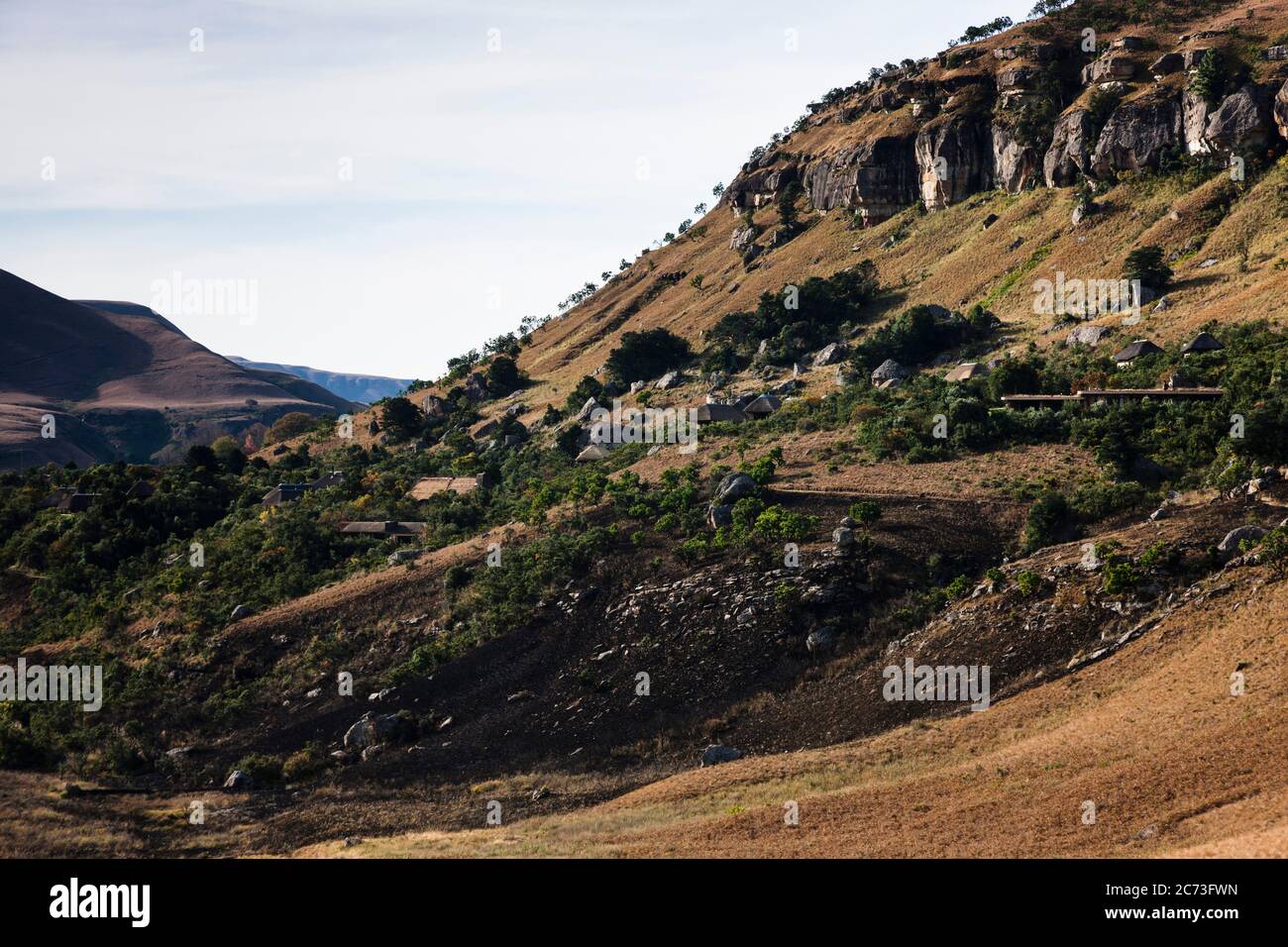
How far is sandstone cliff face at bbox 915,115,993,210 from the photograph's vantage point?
90438 millimetres

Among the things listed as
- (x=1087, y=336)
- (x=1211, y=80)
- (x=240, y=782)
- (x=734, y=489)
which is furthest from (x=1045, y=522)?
(x=1211, y=80)

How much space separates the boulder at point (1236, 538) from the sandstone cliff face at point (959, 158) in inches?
2444

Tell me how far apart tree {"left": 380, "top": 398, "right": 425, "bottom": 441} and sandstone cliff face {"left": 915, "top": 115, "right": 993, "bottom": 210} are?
47508 millimetres

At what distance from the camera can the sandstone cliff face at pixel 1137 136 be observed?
77.4 metres

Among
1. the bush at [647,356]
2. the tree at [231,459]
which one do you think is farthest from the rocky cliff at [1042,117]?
the tree at [231,459]

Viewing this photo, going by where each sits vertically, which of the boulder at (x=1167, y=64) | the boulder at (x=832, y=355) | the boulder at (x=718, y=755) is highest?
the boulder at (x=1167, y=64)

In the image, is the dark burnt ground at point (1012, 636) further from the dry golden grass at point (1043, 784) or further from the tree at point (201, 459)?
the tree at point (201, 459)

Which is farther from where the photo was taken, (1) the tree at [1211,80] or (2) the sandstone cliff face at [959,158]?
(2) the sandstone cliff face at [959,158]

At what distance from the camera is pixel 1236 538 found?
34.2 metres

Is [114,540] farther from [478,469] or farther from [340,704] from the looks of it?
[340,704]

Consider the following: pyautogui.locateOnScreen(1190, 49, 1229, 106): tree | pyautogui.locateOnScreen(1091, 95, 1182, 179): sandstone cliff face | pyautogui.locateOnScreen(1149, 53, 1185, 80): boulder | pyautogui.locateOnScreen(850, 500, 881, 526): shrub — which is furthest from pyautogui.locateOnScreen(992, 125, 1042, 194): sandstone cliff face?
pyautogui.locateOnScreen(850, 500, 881, 526): shrub

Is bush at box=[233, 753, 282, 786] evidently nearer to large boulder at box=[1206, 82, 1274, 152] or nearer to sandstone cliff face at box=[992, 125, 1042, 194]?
large boulder at box=[1206, 82, 1274, 152]

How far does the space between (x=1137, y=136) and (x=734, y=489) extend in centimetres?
5168

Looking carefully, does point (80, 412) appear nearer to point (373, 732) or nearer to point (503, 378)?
point (503, 378)
